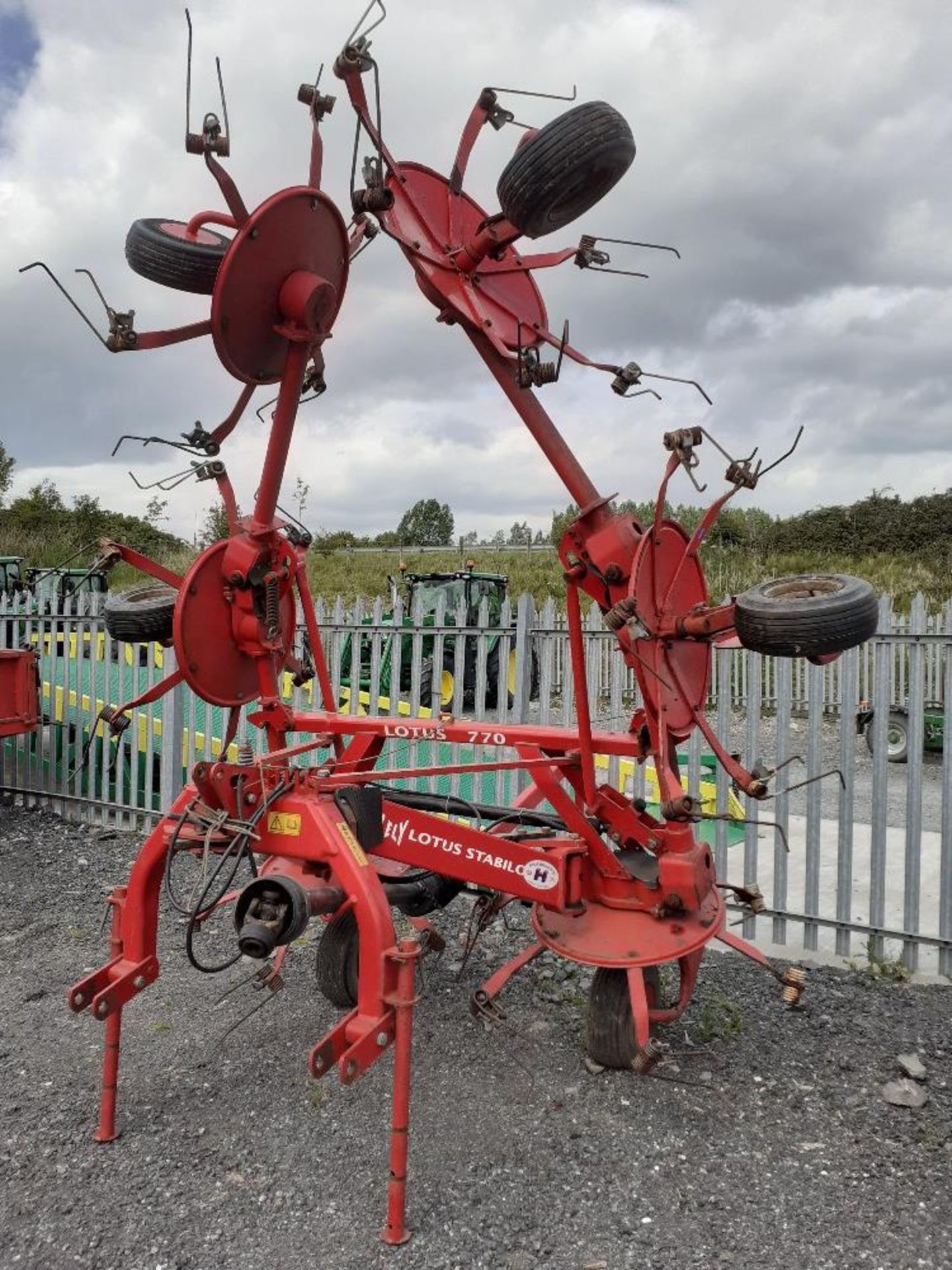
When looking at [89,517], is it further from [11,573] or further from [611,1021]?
[611,1021]

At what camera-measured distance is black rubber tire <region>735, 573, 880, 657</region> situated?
3.13 meters

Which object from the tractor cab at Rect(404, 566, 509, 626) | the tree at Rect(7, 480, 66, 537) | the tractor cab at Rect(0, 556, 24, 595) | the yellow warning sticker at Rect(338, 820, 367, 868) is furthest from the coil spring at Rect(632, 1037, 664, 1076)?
the tree at Rect(7, 480, 66, 537)

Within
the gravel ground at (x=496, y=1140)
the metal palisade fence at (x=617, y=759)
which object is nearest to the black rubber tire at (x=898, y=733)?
the metal palisade fence at (x=617, y=759)

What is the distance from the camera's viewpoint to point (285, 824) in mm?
3551

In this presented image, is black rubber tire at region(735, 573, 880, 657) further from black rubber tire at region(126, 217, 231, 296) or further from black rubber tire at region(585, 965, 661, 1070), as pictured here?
black rubber tire at region(126, 217, 231, 296)

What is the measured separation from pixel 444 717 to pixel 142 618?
1.30m

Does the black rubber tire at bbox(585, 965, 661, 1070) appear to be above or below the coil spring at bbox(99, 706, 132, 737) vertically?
below

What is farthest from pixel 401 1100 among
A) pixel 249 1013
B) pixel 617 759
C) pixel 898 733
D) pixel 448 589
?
pixel 448 589

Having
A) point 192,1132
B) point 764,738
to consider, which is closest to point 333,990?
point 192,1132

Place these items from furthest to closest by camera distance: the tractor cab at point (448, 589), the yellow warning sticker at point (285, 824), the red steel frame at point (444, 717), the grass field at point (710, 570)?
the grass field at point (710, 570)
the tractor cab at point (448, 589)
the yellow warning sticker at point (285, 824)
the red steel frame at point (444, 717)

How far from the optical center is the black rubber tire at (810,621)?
3133 mm

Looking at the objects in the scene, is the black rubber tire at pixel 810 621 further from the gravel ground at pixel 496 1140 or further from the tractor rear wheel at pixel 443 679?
the tractor rear wheel at pixel 443 679

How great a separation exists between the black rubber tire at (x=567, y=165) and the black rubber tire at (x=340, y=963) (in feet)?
10.0

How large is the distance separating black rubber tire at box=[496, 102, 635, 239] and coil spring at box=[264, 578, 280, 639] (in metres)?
1.66
